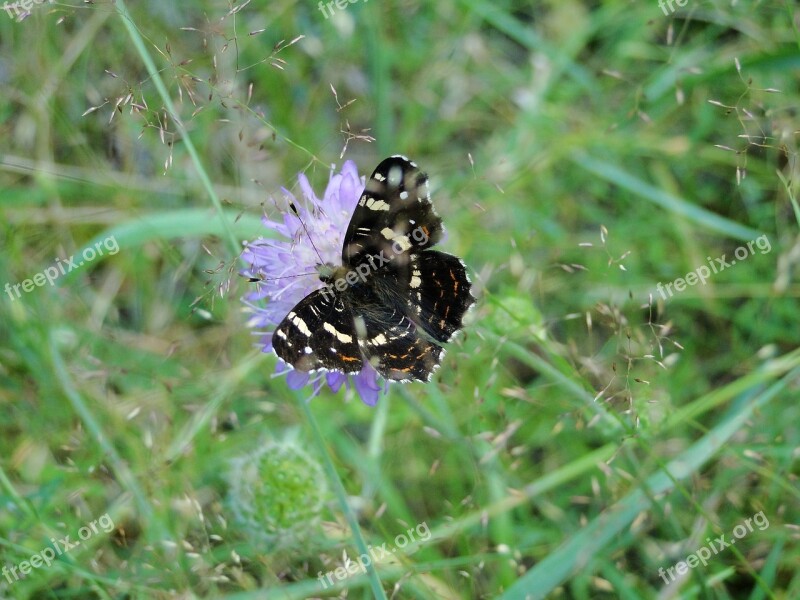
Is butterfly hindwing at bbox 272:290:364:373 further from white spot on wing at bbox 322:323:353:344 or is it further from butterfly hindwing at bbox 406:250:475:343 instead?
butterfly hindwing at bbox 406:250:475:343

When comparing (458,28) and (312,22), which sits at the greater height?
(312,22)

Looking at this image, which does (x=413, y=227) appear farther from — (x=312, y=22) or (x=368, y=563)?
(x=312, y=22)

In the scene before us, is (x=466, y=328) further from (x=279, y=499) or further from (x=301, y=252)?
(x=279, y=499)

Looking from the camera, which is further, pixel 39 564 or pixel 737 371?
→ pixel 737 371

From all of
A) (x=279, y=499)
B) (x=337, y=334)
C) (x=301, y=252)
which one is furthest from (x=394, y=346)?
(x=279, y=499)

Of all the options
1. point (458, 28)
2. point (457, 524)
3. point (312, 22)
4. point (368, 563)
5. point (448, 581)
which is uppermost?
point (312, 22)

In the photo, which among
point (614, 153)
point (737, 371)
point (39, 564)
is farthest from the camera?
point (614, 153)

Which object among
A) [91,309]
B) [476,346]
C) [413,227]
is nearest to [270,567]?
[476,346]
